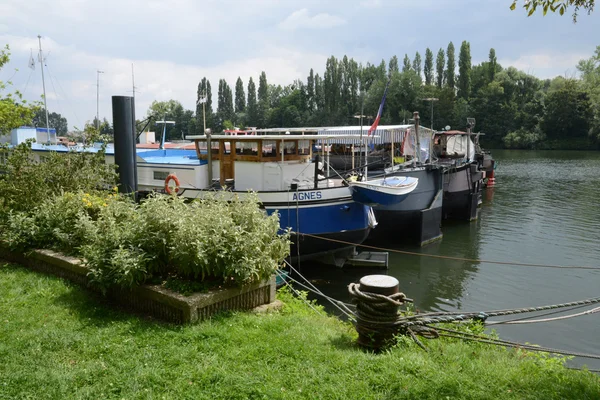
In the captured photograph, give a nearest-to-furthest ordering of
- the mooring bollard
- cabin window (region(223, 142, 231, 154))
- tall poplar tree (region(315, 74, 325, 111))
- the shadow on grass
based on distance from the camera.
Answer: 1. the mooring bollard
2. the shadow on grass
3. cabin window (region(223, 142, 231, 154))
4. tall poplar tree (region(315, 74, 325, 111))

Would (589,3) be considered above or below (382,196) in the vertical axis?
above

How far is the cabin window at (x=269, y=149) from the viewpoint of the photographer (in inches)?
577

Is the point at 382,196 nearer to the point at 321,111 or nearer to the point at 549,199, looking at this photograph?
the point at 549,199

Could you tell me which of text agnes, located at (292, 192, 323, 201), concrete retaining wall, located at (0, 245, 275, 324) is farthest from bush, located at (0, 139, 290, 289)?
text agnes, located at (292, 192, 323, 201)

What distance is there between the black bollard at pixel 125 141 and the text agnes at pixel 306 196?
463 centimetres

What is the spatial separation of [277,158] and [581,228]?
1828 centimetres

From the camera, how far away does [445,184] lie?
83.1 feet

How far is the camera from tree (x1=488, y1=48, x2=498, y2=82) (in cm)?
9925

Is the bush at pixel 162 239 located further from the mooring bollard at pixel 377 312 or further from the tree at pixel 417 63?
the tree at pixel 417 63

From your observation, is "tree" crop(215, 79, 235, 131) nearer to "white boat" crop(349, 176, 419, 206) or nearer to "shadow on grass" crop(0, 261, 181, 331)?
"white boat" crop(349, 176, 419, 206)

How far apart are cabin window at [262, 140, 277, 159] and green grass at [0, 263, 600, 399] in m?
8.58

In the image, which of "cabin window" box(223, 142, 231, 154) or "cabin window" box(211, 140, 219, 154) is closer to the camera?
"cabin window" box(223, 142, 231, 154)

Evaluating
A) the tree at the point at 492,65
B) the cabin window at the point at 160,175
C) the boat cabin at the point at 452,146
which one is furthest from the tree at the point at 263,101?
the cabin window at the point at 160,175

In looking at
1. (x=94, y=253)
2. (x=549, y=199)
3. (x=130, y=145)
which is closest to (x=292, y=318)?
(x=94, y=253)
